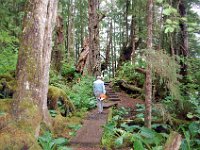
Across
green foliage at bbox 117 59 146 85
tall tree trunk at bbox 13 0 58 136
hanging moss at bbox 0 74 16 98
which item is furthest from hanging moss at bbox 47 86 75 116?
green foliage at bbox 117 59 146 85

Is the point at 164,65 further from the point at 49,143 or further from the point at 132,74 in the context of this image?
the point at 132,74

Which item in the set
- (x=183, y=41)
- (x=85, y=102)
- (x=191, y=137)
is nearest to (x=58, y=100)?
(x=85, y=102)

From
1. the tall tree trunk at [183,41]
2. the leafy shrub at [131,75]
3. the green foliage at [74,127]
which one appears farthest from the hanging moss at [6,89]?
the leafy shrub at [131,75]

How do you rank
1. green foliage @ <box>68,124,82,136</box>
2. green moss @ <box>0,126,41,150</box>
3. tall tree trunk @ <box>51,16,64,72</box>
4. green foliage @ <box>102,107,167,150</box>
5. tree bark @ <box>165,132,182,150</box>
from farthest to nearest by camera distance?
tall tree trunk @ <box>51,16,64,72</box>, green foliage @ <box>68,124,82,136</box>, green foliage @ <box>102,107,167,150</box>, tree bark @ <box>165,132,182,150</box>, green moss @ <box>0,126,41,150</box>

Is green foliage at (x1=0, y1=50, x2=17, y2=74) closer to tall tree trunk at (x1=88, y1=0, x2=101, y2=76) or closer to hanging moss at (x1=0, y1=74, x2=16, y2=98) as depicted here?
hanging moss at (x1=0, y1=74, x2=16, y2=98)

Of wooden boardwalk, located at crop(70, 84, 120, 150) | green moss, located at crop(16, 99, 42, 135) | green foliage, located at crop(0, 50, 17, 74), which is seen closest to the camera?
green moss, located at crop(16, 99, 42, 135)

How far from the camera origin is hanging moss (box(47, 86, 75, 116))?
1228cm

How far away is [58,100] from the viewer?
42.3 ft

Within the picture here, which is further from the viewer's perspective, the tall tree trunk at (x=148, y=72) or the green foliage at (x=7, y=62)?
the green foliage at (x=7, y=62)

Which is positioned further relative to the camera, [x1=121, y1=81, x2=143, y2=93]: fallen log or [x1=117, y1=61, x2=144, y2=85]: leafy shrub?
[x1=117, y1=61, x2=144, y2=85]: leafy shrub

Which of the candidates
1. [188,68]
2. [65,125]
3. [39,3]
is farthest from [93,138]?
[188,68]

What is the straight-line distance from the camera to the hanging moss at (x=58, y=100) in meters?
12.3

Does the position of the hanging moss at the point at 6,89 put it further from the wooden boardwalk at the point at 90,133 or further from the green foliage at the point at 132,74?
the green foliage at the point at 132,74

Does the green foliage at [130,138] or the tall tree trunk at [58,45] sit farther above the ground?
the tall tree trunk at [58,45]
